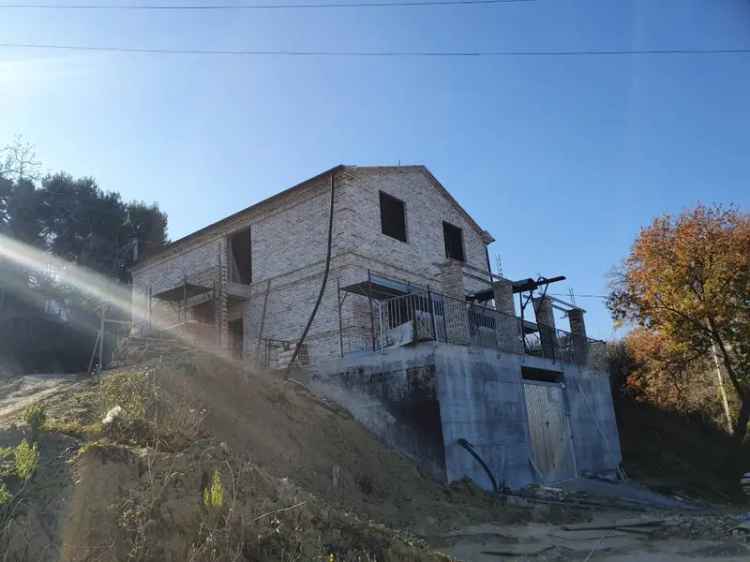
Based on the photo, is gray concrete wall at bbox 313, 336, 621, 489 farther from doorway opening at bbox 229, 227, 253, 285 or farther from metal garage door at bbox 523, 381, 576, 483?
doorway opening at bbox 229, 227, 253, 285

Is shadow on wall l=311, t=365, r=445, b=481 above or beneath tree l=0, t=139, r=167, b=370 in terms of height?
beneath

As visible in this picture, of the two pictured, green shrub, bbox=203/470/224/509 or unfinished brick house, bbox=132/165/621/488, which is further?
unfinished brick house, bbox=132/165/621/488

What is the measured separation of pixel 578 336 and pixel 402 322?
7.24 metres

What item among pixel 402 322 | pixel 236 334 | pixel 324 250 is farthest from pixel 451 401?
pixel 236 334

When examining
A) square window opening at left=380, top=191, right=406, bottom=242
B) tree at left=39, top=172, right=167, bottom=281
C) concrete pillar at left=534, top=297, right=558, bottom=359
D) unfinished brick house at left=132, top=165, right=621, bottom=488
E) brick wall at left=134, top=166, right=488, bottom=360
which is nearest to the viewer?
unfinished brick house at left=132, top=165, right=621, bottom=488

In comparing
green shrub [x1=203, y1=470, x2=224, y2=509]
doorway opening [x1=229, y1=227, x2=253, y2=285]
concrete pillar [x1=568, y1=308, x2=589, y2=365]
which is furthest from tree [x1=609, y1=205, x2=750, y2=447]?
green shrub [x1=203, y1=470, x2=224, y2=509]

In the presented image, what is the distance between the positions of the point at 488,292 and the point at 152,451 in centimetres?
1439

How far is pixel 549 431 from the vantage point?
47.3 feet

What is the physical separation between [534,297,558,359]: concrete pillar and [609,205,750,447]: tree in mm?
2431

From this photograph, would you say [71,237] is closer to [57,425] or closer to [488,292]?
[488,292]

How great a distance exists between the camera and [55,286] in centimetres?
2962

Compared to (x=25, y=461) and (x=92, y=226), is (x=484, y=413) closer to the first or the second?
(x=25, y=461)

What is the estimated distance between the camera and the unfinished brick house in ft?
38.0

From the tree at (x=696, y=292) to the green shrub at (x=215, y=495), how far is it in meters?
14.6
